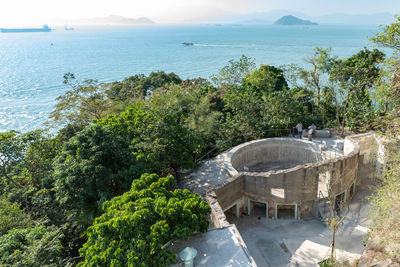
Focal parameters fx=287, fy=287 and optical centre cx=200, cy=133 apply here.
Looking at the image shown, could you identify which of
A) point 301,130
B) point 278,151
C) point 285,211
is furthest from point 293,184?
point 301,130

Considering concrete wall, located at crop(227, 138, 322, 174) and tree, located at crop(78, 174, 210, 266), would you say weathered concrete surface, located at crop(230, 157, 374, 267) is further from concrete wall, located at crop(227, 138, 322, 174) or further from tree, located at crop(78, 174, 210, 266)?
tree, located at crop(78, 174, 210, 266)

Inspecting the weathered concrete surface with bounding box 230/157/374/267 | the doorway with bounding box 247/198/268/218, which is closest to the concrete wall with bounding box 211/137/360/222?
the doorway with bounding box 247/198/268/218

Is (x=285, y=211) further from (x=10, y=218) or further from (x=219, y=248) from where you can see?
(x=10, y=218)

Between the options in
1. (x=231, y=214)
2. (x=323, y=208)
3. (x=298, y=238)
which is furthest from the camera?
(x=231, y=214)

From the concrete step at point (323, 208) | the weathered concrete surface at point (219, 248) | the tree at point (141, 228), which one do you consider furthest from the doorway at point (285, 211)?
the tree at point (141, 228)

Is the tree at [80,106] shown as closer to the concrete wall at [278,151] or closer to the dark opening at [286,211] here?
the concrete wall at [278,151]

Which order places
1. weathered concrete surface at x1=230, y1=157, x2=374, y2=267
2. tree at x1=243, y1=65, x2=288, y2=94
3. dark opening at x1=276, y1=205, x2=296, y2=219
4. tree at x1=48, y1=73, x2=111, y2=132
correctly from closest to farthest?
1. weathered concrete surface at x1=230, y1=157, x2=374, y2=267
2. dark opening at x1=276, y1=205, x2=296, y2=219
3. tree at x1=48, y1=73, x2=111, y2=132
4. tree at x1=243, y1=65, x2=288, y2=94
